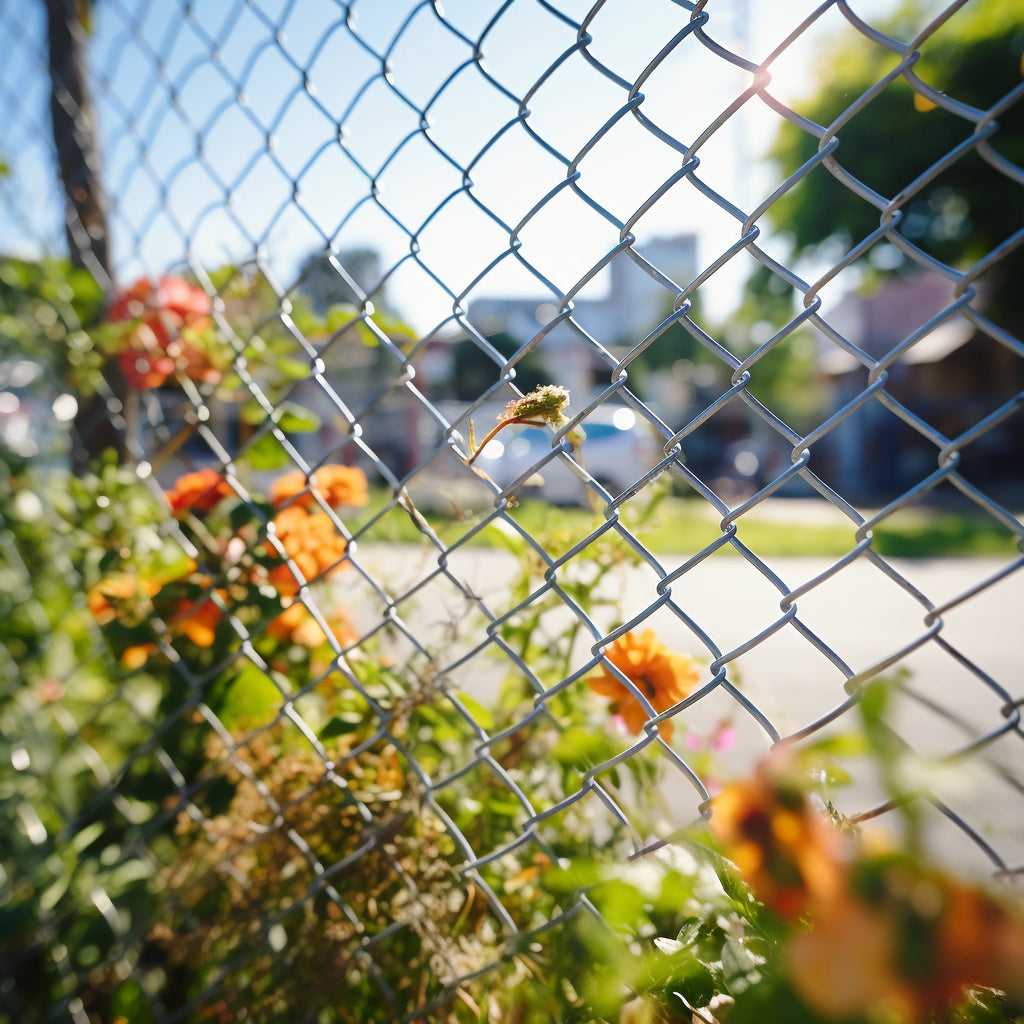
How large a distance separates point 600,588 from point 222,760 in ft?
1.80

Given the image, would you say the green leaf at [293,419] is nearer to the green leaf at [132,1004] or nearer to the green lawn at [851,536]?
the green lawn at [851,536]

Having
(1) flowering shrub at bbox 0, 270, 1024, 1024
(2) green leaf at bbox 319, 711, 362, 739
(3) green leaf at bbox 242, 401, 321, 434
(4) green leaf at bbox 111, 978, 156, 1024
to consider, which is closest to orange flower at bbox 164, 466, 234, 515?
(1) flowering shrub at bbox 0, 270, 1024, 1024

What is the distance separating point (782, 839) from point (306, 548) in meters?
0.74

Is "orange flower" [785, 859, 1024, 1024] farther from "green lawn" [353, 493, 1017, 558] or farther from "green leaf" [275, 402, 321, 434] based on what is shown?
"green lawn" [353, 493, 1017, 558]

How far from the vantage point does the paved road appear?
54cm

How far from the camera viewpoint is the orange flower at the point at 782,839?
0.77ft

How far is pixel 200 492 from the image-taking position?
1.01m

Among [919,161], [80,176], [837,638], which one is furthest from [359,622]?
[919,161]

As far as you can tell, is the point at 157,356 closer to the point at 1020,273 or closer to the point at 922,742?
the point at 922,742

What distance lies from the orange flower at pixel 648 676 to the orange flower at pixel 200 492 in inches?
24.1

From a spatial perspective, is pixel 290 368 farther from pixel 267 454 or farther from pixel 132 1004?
pixel 132 1004

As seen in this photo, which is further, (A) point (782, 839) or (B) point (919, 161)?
(B) point (919, 161)

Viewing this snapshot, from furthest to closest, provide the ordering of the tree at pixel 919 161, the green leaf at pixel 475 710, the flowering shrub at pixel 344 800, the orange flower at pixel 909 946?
the tree at pixel 919 161 → the green leaf at pixel 475 710 → the flowering shrub at pixel 344 800 → the orange flower at pixel 909 946

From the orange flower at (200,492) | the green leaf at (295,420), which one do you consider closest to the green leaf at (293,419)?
the green leaf at (295,420)
